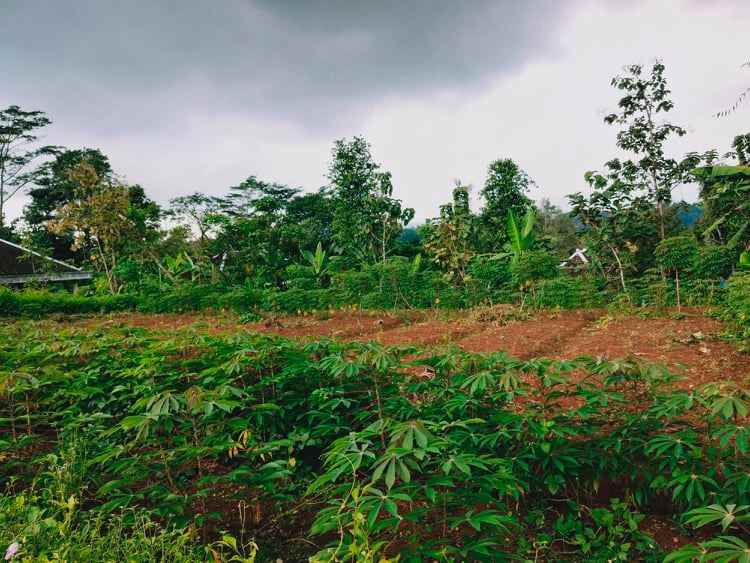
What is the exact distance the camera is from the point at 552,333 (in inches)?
228

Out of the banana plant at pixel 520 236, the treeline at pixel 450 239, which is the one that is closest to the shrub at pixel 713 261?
the treeline at pixel 450 239

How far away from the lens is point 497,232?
41.0ft

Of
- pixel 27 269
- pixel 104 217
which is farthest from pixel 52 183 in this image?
pixel 104 217

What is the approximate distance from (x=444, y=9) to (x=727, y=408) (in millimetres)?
5721

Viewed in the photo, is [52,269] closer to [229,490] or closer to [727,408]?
[229,490]

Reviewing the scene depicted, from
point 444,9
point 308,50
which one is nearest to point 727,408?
point 444,9

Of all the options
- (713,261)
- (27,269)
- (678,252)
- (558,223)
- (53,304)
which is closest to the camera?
(713,261)

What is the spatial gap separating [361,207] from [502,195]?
172 inches

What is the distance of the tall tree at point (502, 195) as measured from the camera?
1268 centimetres

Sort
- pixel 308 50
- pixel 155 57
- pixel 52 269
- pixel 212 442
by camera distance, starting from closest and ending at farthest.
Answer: pixel 212 442 → pixel 155 57 → pixel 308 50 → pixel 52 269

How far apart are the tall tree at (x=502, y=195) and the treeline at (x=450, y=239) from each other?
0.10 ft

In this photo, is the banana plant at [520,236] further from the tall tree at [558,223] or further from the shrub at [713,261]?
the tall tree at [558,223]

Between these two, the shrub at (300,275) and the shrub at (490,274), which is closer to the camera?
the shrub at (490,274)

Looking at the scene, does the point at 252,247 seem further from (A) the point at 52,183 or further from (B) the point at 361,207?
(A) the point at 52,183
